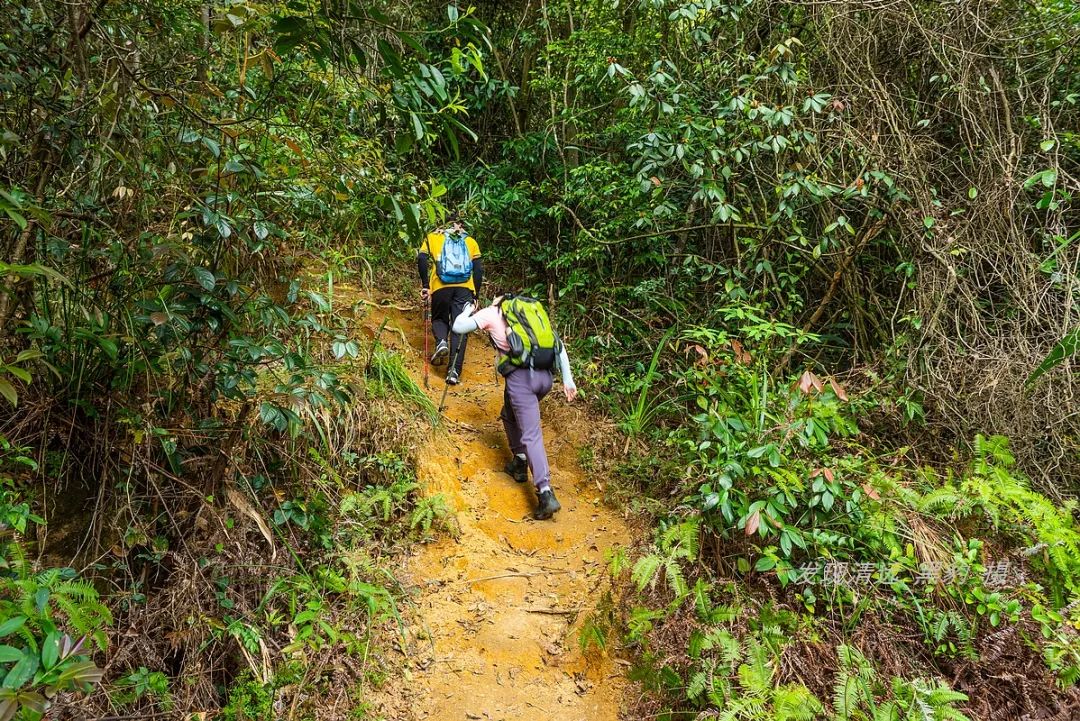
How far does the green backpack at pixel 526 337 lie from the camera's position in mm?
5406

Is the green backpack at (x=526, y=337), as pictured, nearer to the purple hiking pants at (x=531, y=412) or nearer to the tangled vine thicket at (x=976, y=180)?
the purple hiking pants at (x=531, y=412)

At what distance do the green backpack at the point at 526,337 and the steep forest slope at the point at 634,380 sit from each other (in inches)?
46.8

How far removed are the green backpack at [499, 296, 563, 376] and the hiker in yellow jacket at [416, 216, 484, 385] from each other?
5.14 feet

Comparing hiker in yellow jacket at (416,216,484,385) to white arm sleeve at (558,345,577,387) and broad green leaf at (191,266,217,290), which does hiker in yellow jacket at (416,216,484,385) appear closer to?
white arm sleeve at (558,345,577,387)

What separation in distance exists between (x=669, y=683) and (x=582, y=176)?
6349 mm

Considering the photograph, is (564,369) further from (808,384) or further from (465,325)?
(808,384)

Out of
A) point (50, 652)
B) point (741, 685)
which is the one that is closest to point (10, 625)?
point (50, 652)

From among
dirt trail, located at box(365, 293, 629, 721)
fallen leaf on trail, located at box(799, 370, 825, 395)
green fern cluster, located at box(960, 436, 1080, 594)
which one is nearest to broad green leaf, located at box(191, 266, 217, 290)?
dirt trail, located at box(365, 293, 629, 721)

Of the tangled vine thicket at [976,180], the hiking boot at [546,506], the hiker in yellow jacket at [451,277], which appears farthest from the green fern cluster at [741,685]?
the hiker in yellow jacket at [451,277]

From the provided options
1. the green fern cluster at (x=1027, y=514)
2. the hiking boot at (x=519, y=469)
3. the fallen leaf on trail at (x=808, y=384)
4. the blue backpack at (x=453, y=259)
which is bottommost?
the green fern cluster at (x=1027, y=514)

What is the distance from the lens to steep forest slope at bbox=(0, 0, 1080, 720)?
298 centimetres

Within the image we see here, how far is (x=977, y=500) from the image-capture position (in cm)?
416

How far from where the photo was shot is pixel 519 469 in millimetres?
5918

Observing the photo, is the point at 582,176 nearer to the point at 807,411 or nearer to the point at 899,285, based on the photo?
the point at 899,285
